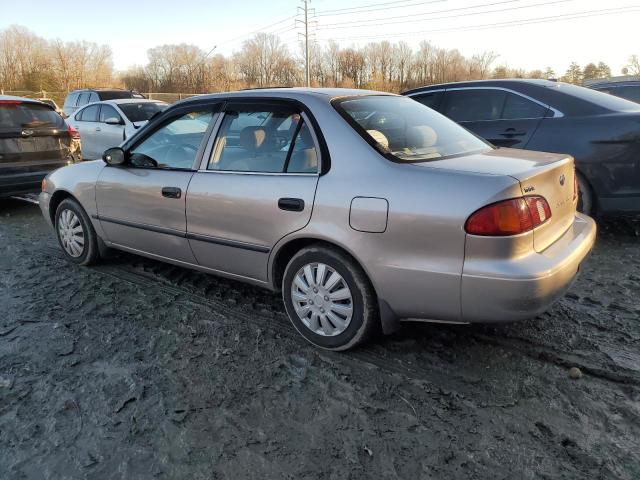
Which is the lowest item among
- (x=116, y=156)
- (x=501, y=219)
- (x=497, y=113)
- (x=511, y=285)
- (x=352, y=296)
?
(x=352, y=296)

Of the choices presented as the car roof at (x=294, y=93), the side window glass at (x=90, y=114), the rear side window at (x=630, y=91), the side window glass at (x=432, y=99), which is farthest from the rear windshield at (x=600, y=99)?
the side window glass at (x=90, y=114)

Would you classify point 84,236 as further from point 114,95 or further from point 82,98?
point 82,98

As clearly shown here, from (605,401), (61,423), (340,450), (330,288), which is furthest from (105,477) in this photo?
(605,401)

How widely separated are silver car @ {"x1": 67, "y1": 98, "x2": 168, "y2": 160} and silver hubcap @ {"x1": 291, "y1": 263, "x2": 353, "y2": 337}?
27.4ft

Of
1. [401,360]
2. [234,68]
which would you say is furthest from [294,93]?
[234,68]

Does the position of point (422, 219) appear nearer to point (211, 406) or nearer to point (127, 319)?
point (211, 406)

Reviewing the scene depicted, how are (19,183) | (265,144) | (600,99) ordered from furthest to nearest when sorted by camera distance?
1. (19,183)
2. (600,99)
3. (265,144)

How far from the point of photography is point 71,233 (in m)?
4.70

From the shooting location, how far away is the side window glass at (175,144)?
12.2ft

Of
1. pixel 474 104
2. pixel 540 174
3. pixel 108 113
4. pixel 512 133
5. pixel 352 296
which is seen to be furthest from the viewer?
pixel 108 113

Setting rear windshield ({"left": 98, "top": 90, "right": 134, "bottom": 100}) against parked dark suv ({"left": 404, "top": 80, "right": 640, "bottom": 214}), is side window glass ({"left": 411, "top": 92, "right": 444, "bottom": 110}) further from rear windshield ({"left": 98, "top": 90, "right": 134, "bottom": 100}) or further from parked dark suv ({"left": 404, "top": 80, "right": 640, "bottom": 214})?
rear windshield ({"left": 98, "top": 90, "right": 134, "bottom": 100})

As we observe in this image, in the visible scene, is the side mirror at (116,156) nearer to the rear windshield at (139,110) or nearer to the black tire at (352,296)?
the black tire at (352,296)

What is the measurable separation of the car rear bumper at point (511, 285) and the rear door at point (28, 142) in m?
6.49

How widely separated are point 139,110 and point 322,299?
934cm
